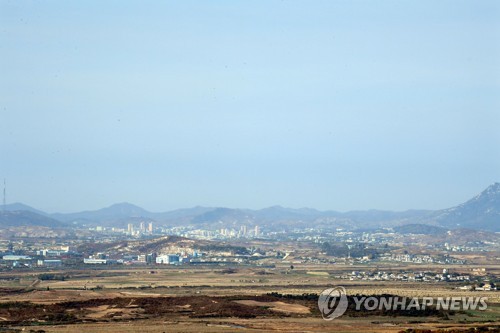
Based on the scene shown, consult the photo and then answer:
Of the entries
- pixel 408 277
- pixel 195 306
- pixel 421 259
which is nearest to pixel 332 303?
pixel 195 306

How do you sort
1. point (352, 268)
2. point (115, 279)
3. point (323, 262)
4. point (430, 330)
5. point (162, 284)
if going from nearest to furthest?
point (430, 330) < point (162, 284) < point (115, 279) < point (352, 268) < point (323, 262)

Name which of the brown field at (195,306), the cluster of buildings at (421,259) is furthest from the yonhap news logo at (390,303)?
the cluster of buildings at (421,259)

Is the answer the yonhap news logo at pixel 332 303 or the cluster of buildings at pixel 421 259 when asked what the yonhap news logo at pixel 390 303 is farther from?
the cluster of buildings at pixel 421 259

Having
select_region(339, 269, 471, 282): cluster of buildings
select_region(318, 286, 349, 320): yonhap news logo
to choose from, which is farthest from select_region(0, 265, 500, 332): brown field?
select_region(339, 269, 471, 282): cluster of buildings

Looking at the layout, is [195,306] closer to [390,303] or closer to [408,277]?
[390,303]

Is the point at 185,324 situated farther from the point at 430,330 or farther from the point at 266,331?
the point at 430,330

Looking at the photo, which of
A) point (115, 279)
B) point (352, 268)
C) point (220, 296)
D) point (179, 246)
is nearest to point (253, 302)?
point (220, 296)

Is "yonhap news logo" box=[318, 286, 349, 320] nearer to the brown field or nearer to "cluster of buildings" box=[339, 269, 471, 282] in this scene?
the brown field

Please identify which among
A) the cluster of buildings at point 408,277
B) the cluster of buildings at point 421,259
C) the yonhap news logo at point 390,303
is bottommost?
the yonhap news logo at point 390,303
